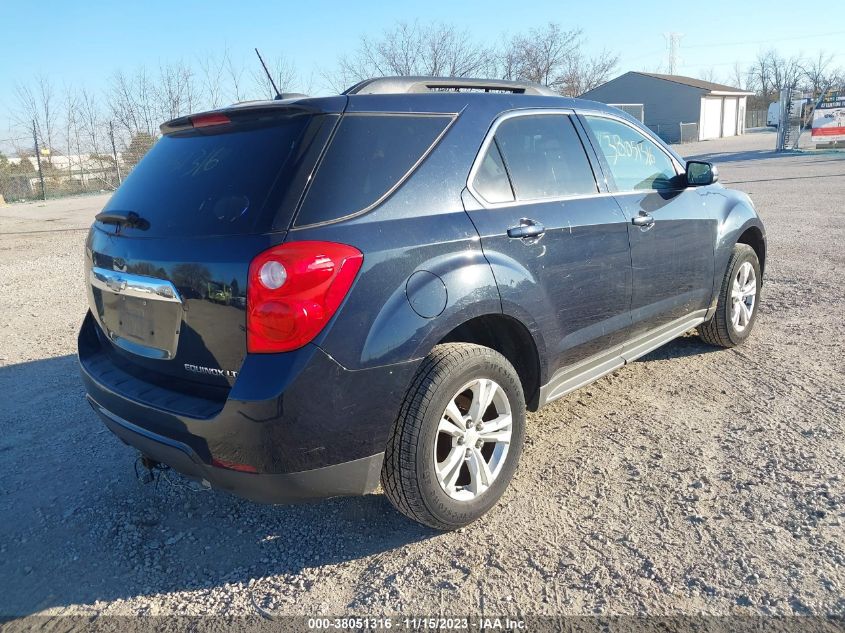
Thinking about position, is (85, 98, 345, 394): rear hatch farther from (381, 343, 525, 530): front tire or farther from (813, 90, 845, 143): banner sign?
(813, 90, 845, 143): banner sign

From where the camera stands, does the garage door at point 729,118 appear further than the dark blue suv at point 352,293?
Yes

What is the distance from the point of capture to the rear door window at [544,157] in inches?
124

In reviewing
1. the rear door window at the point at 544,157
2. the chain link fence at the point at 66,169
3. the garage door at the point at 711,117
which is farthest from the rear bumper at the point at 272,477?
the garage door at the point at 711,117

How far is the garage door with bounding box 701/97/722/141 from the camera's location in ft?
157

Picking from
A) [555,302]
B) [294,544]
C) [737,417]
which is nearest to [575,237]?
[555,302]

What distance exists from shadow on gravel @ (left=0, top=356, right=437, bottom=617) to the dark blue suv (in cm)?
44

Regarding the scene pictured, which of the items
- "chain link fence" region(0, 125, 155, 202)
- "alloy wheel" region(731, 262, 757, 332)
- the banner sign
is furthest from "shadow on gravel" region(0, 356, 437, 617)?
the banner sign

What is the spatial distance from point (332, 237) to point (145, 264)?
0.81 metres

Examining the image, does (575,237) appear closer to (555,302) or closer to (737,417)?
(555,302)

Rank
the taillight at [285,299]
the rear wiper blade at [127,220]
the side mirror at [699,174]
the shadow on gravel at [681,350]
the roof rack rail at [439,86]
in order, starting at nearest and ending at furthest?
1. the taillight at [285,299]
2. the rear wiper blade at [127,220]
3. the roof rack rail at [439,86]
4. the side mirror at [699,174]
5. the shadow on gravel at [681,350]

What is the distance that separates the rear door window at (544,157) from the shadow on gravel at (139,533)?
1716 mm

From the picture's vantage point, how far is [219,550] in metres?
2.80

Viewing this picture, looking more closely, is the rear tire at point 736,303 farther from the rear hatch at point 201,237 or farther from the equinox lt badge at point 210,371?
the equinox lt badge at point 210,371

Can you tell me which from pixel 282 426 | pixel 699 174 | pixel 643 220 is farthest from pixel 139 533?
pixel 699 174
